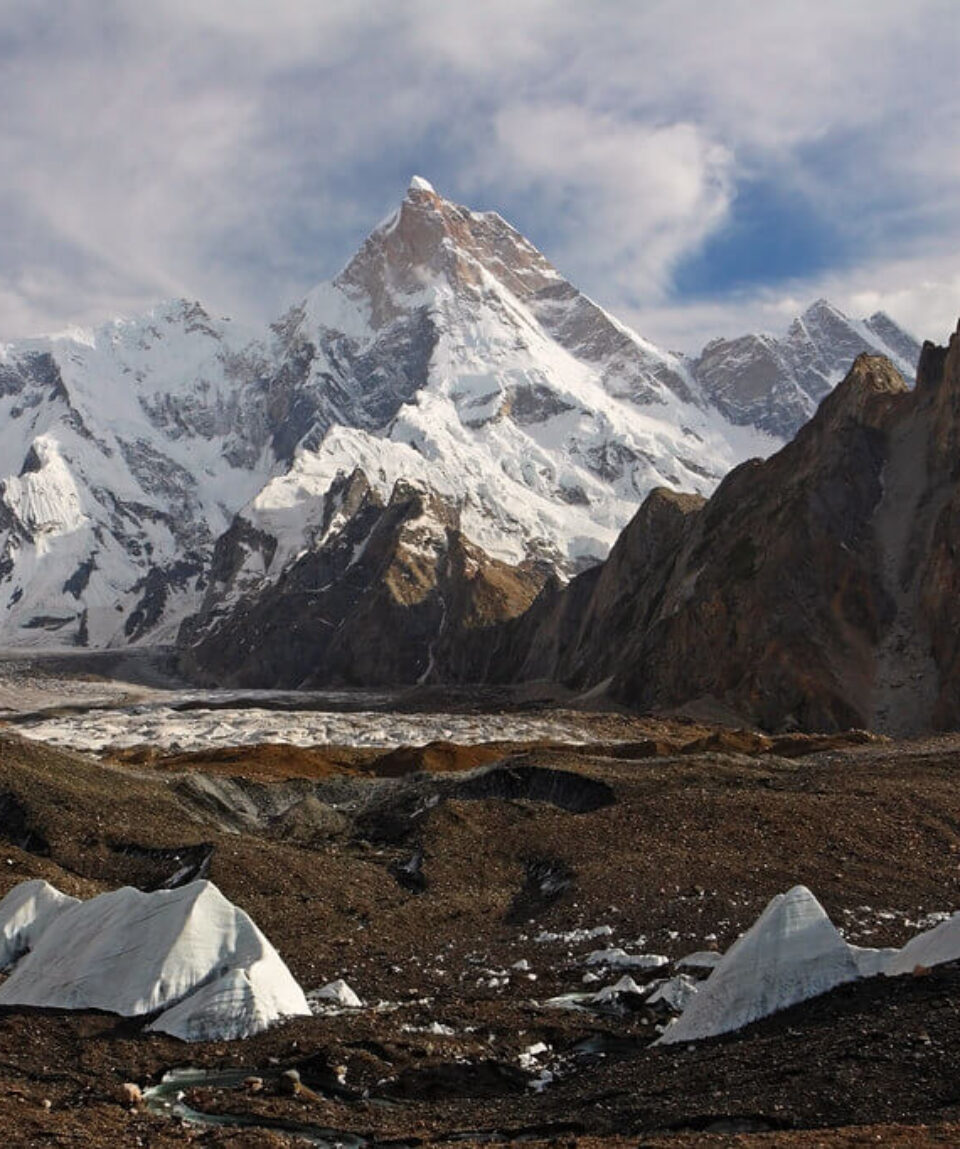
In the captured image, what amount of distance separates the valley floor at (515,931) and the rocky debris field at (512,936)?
0.06 meters

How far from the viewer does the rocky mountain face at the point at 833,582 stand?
86.0 m

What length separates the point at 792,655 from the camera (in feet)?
299

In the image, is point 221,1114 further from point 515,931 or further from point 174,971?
point 515,931

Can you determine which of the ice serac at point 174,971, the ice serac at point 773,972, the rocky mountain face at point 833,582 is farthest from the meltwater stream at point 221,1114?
the rocky mountain face at point 833,582

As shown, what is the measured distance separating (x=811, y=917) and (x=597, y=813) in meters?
18.1

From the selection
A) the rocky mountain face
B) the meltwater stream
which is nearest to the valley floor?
the meltwater stream

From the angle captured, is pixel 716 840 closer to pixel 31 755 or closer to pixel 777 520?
pixel 31 755

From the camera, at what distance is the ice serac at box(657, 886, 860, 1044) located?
1545 centimetres

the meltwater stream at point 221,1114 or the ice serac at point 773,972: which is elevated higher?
the ice serac at point 773,972

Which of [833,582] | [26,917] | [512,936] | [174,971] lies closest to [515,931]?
[512,936]

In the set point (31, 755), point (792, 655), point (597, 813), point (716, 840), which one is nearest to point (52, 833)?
point (31, 755)

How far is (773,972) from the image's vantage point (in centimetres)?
1565

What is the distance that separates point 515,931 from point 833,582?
72779 millimetres

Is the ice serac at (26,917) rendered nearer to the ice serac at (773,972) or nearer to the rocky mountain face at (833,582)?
the ice serac at (773,972)
